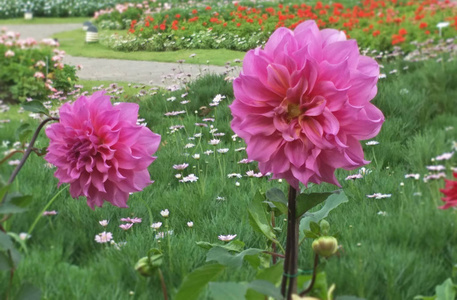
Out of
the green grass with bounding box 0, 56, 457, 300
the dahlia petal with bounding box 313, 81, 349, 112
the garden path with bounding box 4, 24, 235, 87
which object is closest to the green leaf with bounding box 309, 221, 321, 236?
the dahlia petal with bounding box 313, 81, 349, 112

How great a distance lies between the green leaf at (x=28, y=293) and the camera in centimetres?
99

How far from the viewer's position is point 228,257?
1.10 metres

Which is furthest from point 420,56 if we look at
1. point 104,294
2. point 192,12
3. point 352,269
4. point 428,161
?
point 104,294

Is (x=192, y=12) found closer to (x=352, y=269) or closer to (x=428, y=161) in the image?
(x=428, y=161)

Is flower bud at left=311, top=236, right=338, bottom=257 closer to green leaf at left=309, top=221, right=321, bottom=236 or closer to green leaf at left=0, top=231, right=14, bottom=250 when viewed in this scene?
green leaf at left=309, top=221, right=321, bottom=236

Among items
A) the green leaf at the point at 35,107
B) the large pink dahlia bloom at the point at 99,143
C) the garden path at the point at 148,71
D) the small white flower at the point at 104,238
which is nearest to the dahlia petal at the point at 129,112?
the large pink dahlia bloom at the point at 99,143

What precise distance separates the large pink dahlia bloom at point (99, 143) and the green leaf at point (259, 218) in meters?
0.27

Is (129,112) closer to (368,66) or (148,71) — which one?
(368,66)

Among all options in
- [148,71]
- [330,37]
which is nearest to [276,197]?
[330,37]

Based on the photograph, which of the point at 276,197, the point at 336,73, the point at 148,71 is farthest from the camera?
the point at 148,71

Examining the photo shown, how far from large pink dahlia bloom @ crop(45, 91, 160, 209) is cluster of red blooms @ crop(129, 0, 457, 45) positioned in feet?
6.02

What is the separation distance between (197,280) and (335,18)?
400cm

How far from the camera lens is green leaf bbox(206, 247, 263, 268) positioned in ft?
3.51

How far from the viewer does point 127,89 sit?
9.52ft
